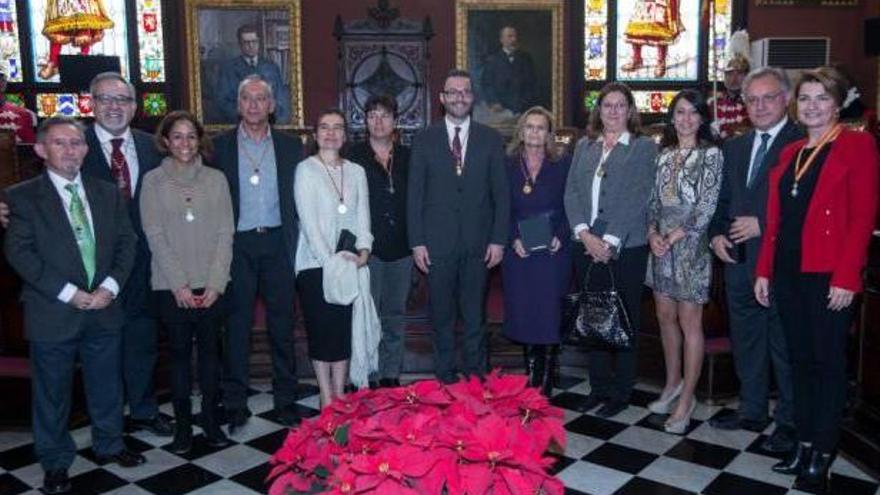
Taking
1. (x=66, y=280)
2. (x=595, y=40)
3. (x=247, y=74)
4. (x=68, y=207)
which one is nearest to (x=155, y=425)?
(x=66, y=280)

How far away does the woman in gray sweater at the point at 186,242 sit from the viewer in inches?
122

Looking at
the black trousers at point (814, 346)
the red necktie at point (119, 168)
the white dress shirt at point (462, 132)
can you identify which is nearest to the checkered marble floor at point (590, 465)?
the black trousers at point (814, 346)

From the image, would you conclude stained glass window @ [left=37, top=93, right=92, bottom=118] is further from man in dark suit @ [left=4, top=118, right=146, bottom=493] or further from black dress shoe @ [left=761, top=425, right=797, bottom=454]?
black dress shoe @ [left=761, top=425, right=797, bottom=454]

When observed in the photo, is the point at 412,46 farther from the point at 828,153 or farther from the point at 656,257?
the point at 828,153

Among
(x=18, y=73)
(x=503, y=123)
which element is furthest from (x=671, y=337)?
(x=18, y=73)

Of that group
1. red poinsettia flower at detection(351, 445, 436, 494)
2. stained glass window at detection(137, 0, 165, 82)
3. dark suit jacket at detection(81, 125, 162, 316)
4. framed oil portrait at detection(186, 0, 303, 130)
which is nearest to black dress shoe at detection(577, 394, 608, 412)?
dark suit jacket at detection(81, 125, 162, 316)

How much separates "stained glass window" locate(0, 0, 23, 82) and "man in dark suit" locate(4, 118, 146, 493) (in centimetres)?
579

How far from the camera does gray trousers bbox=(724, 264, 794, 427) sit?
3256 mm

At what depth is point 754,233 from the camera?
10.5 ft

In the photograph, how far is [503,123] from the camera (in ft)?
26.3

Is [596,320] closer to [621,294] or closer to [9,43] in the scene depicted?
[621,294]

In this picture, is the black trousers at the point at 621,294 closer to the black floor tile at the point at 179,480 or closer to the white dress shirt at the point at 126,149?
the black floor tile at the point at 179,480

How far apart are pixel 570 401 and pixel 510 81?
189 inches

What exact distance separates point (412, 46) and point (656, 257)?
194 inches
